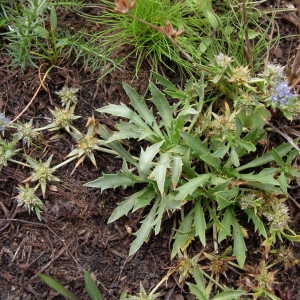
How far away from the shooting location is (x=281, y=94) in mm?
2303

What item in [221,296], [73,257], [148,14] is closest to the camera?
[221,296]

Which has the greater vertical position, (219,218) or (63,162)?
(63,162)

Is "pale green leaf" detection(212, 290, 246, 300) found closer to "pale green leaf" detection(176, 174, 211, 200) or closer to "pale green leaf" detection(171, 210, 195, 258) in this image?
"pale green leaf" detection(171, 210, 195, 258)

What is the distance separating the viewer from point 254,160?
8.06ft

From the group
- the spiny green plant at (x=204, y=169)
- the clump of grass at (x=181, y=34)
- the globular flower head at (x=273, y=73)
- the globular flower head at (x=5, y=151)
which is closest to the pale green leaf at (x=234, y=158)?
the spiny green plant at (x=204, y=169)

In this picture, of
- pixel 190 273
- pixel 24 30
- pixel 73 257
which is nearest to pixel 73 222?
pixel 73 257

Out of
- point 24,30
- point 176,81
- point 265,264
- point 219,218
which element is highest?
point 24,30

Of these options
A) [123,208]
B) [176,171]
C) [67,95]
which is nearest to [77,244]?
[123,208]

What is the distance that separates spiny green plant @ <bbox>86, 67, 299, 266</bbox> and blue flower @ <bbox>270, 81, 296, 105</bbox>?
85 millimetres

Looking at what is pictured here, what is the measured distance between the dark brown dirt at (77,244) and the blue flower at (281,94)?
0.48 meters

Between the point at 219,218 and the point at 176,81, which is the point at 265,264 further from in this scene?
the point at 176,81

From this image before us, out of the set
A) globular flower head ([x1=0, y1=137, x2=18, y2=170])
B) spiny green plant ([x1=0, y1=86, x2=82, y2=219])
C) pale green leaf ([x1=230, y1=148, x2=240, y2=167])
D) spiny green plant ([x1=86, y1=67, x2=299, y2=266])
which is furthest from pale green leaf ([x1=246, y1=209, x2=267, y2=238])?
globular flower head ([x1=0, y1=137, x2=18, y2=170])

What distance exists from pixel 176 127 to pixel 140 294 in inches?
28.9

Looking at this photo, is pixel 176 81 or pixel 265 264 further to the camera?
pixel 176 81
